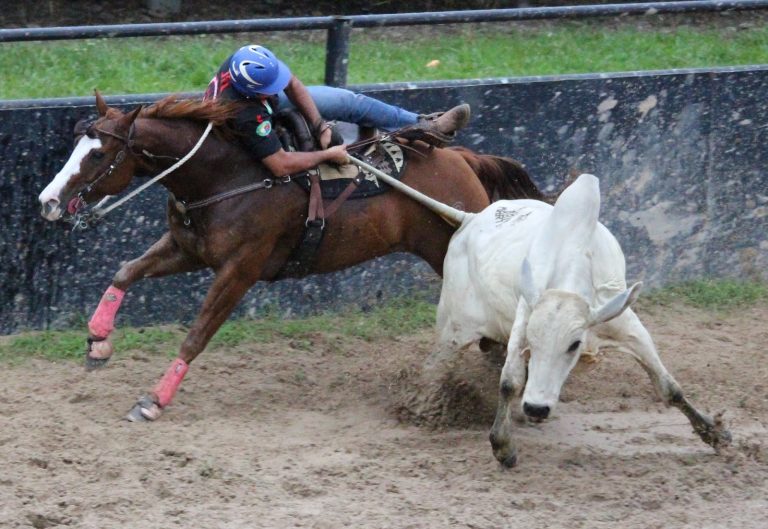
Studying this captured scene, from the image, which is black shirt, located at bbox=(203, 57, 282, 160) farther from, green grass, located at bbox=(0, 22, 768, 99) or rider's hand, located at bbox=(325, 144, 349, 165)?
green grass, located at bbox=(0, 22, 768, 99)

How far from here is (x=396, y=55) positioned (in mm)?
9297

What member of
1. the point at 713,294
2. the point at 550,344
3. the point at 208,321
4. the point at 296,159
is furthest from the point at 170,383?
the point at 713,294

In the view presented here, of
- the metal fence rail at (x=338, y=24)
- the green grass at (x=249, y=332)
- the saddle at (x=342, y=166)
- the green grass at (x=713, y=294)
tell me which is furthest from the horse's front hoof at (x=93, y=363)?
the green grass at (x=713, y=294)

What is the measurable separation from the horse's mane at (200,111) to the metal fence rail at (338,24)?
104cm

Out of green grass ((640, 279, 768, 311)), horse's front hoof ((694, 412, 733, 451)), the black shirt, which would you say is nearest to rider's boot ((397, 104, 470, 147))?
the black shirt

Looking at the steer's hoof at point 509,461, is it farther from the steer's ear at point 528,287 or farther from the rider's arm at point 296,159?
the rider's arm at point 296,159

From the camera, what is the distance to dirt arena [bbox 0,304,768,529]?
498 centimetres

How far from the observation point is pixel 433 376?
20.1 feet

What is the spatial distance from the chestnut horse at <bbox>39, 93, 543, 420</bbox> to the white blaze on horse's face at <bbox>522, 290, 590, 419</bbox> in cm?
157

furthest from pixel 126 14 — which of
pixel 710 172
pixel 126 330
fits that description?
pixel 710 172

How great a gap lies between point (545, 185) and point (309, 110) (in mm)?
2078

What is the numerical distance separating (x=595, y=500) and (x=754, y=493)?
67 centimetres

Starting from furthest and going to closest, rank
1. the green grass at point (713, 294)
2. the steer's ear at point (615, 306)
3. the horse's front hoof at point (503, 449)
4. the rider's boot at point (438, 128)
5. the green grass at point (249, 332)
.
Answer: the green grass at point (713, 294) < the green grass at point (249, 332) < the rider's boot at point (438, 128) < the horse's front hoof at point (503, 449) < the steer's ear at point (615, 306)

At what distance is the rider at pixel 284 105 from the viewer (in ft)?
19.3
